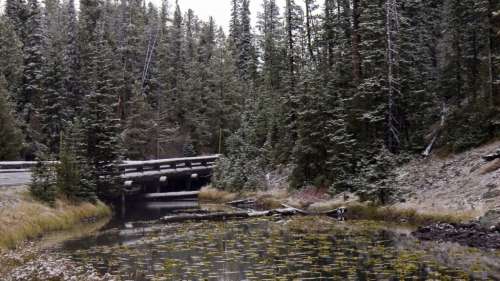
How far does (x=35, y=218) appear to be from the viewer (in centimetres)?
2470

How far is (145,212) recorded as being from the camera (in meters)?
39.0

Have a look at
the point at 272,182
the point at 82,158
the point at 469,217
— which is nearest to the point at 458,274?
the point at 469,217

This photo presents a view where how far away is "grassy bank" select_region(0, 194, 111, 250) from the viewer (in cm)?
2114

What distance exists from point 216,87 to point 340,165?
4432 cm

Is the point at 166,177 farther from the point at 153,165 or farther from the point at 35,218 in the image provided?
the point at 35,218

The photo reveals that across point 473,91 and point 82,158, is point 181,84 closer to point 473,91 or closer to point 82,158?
point 82,158

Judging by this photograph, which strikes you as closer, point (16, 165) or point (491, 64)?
point (491, 64)

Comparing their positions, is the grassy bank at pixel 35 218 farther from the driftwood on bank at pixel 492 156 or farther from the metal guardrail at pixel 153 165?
the driftwood on bank at pixel 492 156

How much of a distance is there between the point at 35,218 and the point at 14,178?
7.47 m

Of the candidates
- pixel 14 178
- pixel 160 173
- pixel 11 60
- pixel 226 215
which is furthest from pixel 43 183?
pixel 11 60

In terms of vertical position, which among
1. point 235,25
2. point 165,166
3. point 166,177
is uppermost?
point 235,25

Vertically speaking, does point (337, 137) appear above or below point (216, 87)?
below

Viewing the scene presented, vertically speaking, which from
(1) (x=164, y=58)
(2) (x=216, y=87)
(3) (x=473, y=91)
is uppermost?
(1) (x=164, y=58)

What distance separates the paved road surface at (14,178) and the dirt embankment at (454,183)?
816 inches
